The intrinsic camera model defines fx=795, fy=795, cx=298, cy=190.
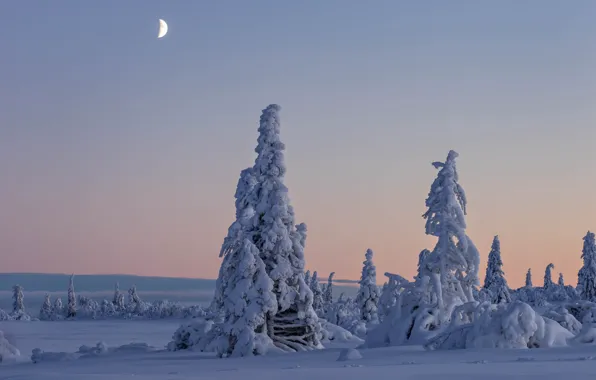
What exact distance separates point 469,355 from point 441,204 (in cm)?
1442

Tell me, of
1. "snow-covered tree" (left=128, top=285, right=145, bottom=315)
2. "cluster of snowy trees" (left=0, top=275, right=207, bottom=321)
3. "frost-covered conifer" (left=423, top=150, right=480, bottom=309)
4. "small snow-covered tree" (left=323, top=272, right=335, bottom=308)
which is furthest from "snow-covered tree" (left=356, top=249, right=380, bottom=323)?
"snow-covered tree" (left=128, top=285, right=145, bottom=315)

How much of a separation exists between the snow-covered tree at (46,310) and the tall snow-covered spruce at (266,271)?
150 m

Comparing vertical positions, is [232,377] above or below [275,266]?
below

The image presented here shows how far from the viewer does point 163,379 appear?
43.4 ft

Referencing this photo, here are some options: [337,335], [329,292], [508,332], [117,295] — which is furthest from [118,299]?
[508,332]

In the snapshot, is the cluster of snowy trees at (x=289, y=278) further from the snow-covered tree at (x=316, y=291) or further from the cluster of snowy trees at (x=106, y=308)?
the cluster of snowy trees at (x=106, y=308)

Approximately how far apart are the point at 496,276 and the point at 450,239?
61.6 meters

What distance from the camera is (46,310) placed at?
17850cm

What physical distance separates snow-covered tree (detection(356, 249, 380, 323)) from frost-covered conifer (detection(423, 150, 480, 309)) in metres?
47.2

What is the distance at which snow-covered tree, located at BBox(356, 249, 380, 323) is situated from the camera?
78.8m

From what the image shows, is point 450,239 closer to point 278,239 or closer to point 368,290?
point 278,239

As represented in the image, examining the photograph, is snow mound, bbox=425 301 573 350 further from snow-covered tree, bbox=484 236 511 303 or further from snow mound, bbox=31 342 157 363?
snow-covered tree, bbox=484 236 511 303

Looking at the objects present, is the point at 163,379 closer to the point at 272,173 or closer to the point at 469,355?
the point at 469,355

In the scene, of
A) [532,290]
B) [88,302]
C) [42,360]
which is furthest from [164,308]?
[42,360]
